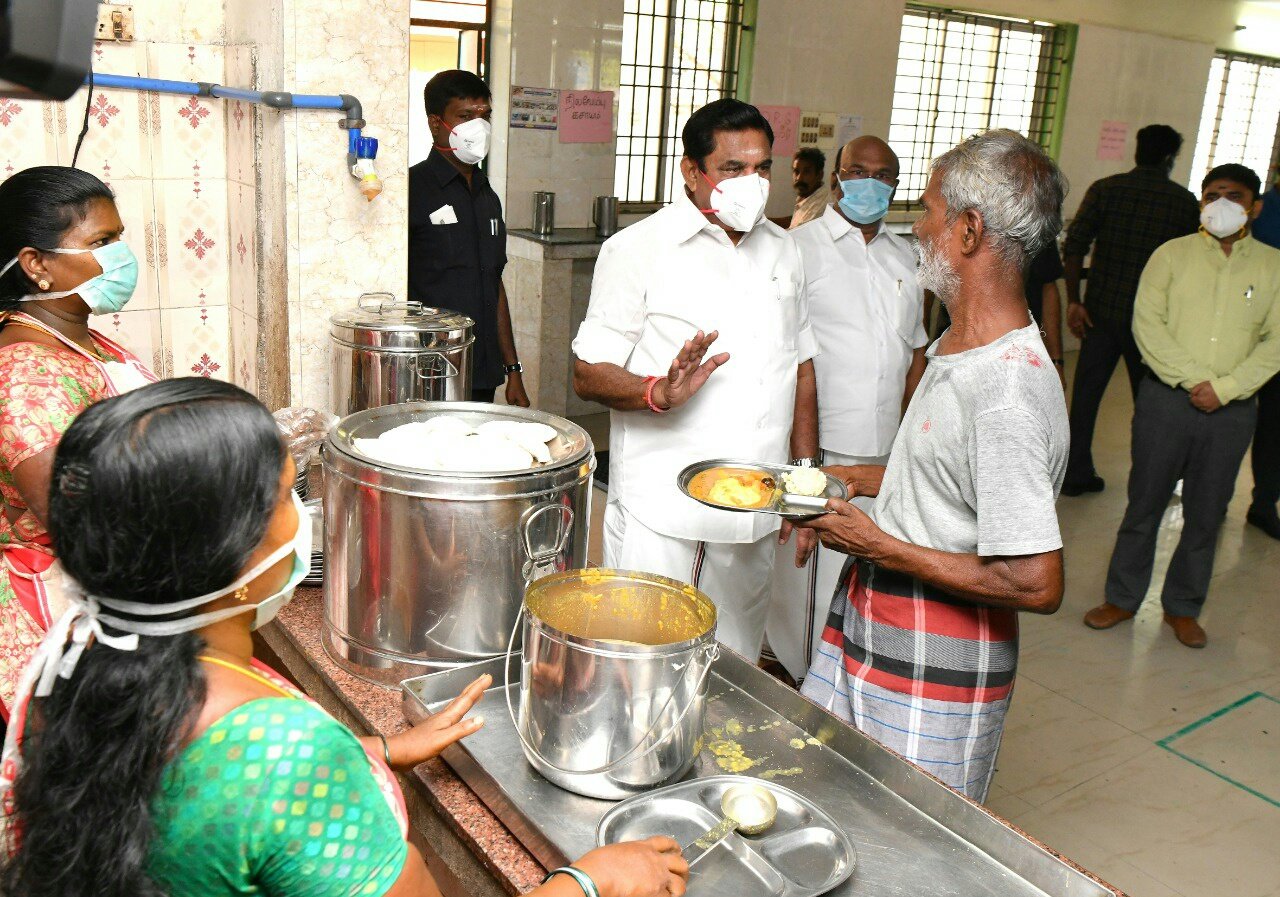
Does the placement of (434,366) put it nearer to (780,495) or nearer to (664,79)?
(780,495)

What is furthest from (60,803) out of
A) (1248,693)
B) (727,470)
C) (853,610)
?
(1248,693)

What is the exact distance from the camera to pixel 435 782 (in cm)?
155

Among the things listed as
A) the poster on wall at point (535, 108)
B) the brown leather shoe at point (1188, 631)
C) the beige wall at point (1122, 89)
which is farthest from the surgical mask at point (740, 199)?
the beige wall at point (1122, 89)

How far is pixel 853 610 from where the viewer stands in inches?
79.0

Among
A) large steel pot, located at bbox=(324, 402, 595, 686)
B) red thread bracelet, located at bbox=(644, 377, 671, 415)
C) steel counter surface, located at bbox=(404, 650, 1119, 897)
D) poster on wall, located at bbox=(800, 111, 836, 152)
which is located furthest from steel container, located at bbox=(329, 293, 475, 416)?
poster on wall, located at bbox=(800, 111, 836, 152)

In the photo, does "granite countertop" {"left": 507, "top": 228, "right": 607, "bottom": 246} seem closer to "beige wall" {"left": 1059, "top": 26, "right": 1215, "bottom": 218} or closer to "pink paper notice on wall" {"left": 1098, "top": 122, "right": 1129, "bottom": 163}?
"beige wall" {"left": 1059, "top": 26, "right": 1215, "bottom": 218}

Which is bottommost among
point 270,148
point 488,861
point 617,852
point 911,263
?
point 488,861

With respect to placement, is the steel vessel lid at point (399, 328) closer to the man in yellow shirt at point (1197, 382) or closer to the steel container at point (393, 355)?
the steel container at point (393, 355)

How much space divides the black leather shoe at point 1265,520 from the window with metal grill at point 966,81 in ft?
13.1

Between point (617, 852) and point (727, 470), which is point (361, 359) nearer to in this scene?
point (727, 470)

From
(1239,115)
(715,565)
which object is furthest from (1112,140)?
(715,565)

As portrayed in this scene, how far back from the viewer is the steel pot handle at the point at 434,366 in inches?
103

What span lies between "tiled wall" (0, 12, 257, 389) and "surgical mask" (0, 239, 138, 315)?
0.81 metres

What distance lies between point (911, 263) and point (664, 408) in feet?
4.75
